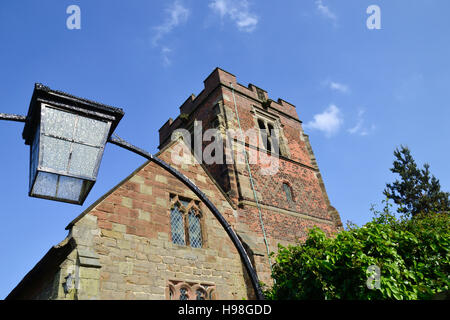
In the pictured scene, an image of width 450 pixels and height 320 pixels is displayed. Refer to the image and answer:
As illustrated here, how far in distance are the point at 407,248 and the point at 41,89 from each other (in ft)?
28.6

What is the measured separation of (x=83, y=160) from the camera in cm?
360

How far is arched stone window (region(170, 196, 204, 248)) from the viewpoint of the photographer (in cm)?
955

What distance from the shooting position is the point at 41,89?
3445 mm

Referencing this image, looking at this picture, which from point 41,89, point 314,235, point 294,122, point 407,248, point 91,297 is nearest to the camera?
point 41,89

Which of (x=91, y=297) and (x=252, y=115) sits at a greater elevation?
(x=252, y=115)

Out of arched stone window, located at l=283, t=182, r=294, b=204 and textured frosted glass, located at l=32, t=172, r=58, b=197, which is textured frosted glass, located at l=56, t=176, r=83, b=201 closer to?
textured frosted glass, located at l=32, t=172, r=58, b=197

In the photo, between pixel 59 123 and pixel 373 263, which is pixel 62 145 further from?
pixel 373 263

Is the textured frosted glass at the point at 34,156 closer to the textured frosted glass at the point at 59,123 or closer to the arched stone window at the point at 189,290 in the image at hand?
the textured frosted glass at the point at 59,123

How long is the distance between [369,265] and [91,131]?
6422 mm

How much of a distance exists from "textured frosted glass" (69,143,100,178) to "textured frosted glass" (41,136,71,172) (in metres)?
0.08

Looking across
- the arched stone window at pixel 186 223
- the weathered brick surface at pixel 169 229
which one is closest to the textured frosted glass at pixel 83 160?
the weathered brick surface at pixel 169 229
